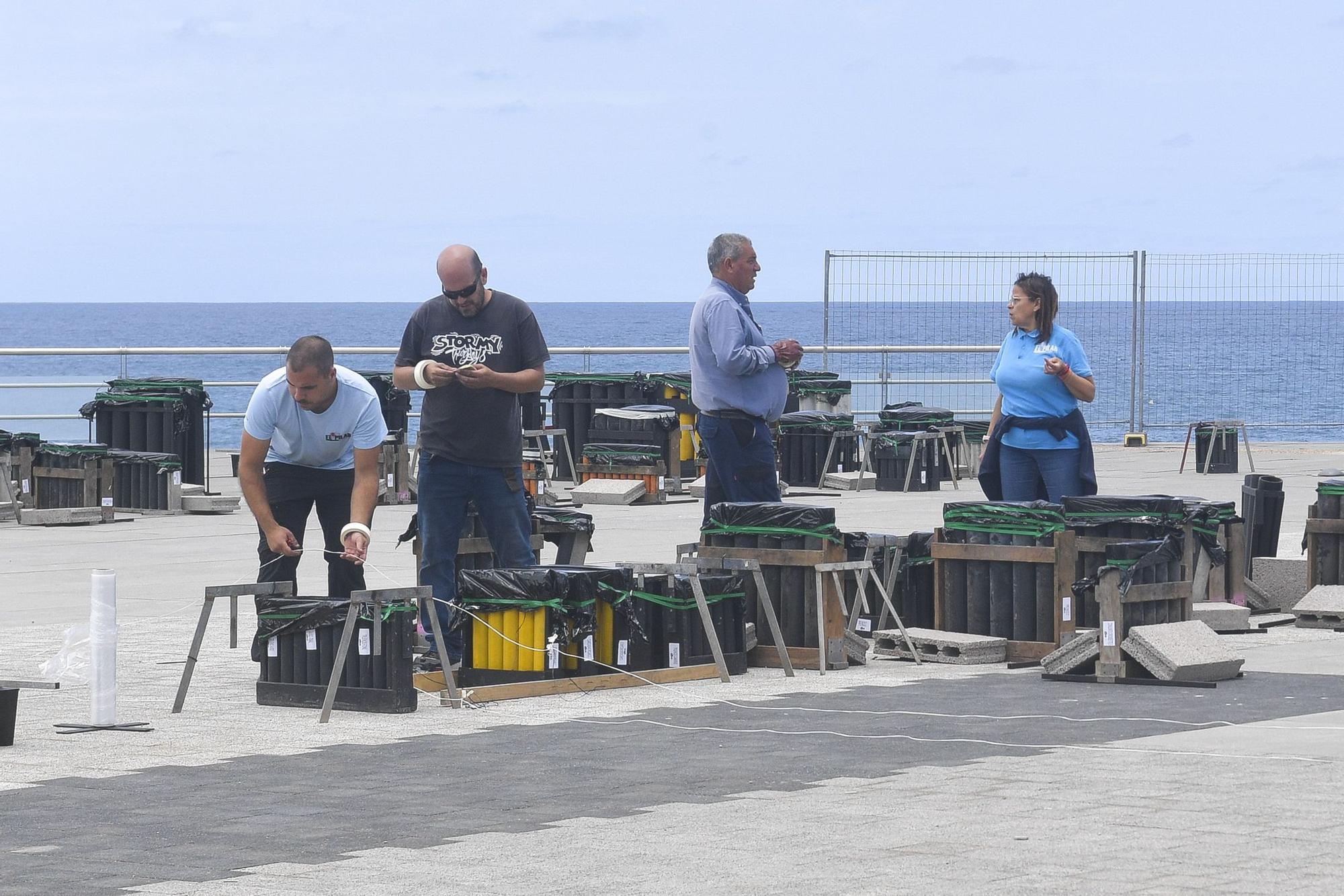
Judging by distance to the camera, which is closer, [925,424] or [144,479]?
[144,479]

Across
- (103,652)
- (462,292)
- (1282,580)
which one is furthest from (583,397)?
(103,652)

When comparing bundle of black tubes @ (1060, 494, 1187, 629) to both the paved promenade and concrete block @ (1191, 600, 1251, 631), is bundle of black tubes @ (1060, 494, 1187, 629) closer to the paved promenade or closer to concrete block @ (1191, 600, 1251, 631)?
the paved promenade

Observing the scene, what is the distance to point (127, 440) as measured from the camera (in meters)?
25.0

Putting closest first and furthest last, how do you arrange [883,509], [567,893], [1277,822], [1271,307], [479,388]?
[567,893]
[1277,822]
[479,388]
[883,509]
[1271,307]

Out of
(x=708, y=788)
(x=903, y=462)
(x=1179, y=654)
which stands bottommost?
(x=708, y=788)

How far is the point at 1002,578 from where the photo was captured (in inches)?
491

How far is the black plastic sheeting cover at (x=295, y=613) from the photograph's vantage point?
1046 cm

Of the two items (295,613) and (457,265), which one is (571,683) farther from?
(457,265)

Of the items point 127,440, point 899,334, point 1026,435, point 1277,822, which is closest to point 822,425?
point 127,440

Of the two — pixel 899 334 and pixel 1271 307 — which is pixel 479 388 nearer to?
pixel 899 334

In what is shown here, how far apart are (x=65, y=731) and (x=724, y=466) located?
4.18 meters

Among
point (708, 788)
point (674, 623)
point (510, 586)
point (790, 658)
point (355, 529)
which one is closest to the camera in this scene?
point (708, 788)

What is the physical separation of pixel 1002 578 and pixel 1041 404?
1.09 meters

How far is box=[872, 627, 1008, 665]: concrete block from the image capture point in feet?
40.2
